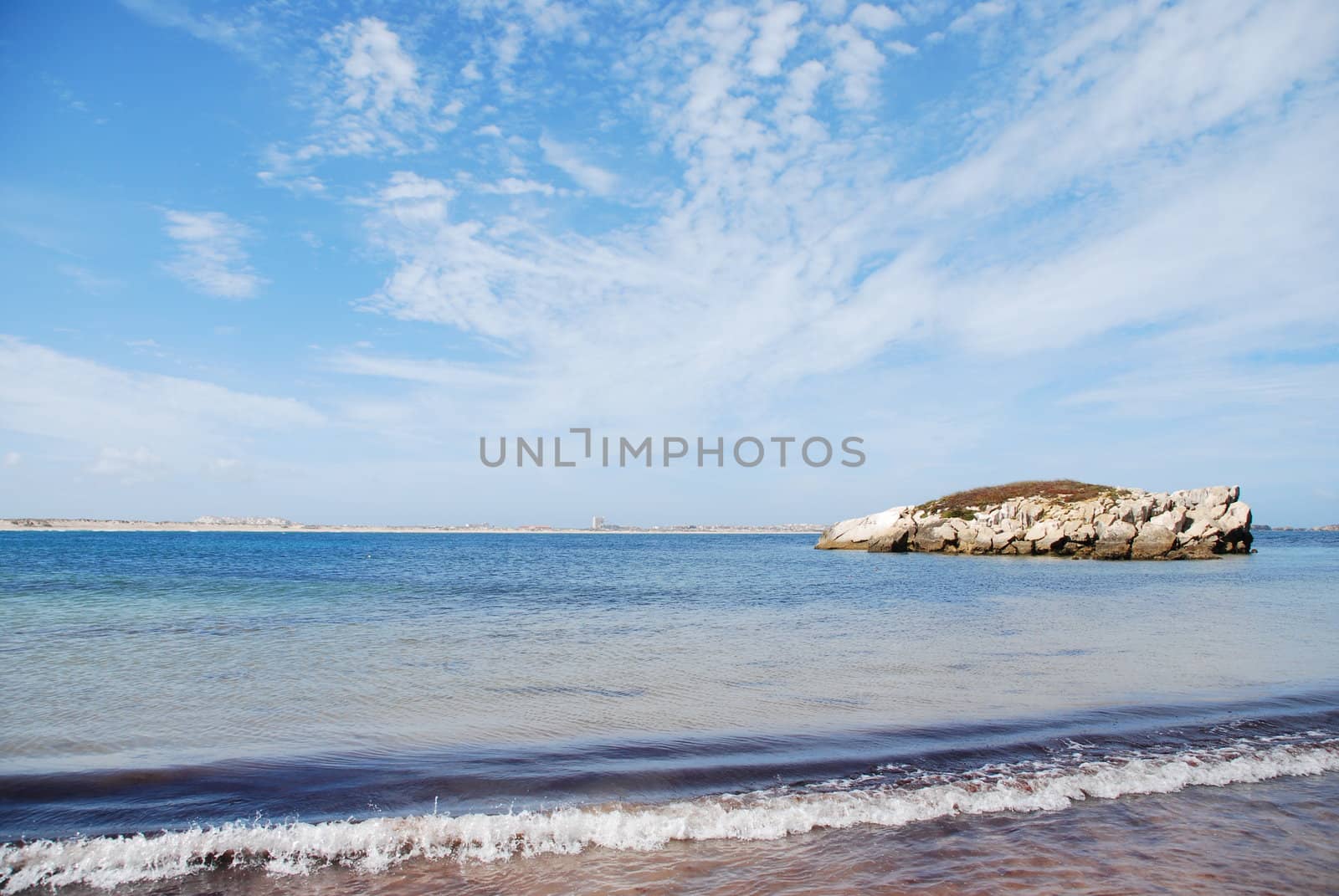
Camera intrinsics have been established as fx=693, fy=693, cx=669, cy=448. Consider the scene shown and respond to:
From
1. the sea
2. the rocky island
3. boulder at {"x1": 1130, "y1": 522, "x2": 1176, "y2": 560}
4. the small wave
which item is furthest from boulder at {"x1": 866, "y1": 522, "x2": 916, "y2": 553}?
the small wave

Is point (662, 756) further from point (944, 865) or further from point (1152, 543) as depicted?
point (1152, 543)

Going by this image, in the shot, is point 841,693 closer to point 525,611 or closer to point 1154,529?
point 525,611

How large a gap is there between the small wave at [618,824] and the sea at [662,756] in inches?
1.3

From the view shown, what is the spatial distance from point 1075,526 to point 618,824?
5839 centimetres

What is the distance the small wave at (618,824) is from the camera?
5672mm

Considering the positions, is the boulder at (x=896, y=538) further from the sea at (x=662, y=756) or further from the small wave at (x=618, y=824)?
the small wave at (x=618, y=824)

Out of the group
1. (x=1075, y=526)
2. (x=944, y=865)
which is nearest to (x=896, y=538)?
(x=1075, y=526)

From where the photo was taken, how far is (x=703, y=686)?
11.8 m

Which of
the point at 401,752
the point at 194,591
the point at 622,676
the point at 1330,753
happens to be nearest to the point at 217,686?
the point at 401,752

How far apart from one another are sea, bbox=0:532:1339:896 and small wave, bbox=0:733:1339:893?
33mm

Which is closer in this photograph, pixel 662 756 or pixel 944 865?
pixel 944 865

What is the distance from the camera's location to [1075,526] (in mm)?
54781

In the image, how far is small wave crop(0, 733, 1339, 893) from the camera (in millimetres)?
5672

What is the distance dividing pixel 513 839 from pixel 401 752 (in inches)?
120
